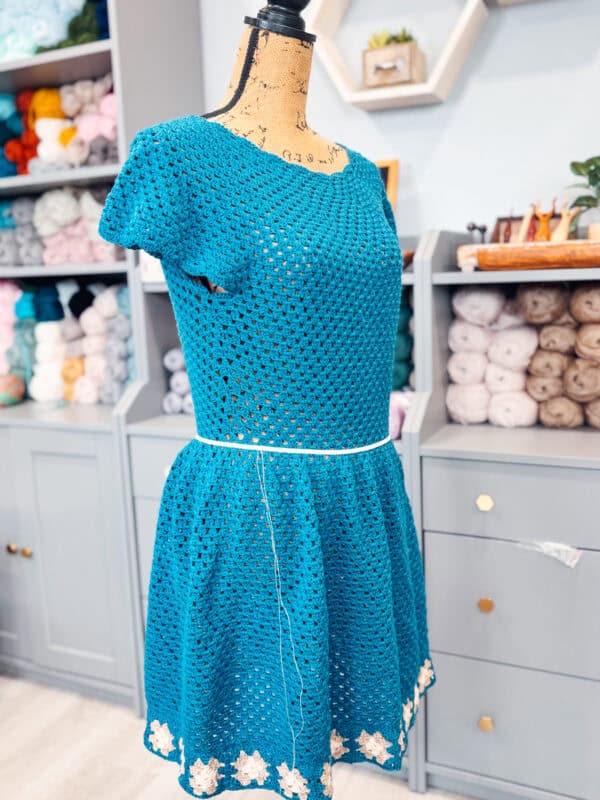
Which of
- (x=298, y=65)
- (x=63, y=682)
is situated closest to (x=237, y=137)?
(x=298, y=65)

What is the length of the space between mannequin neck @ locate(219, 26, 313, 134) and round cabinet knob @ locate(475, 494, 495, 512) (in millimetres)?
872

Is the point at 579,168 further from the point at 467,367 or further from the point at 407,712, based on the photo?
the point at 407,712

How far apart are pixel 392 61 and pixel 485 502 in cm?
109

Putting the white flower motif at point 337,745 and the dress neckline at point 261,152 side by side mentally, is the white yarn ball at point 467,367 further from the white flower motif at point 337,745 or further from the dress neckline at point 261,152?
the white flower motif at point 337,745

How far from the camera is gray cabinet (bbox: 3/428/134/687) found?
6.58 feet

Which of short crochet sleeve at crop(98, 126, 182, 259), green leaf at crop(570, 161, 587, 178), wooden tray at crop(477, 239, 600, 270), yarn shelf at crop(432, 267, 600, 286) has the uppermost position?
green leaf at crop(570, 161, 587, 178)

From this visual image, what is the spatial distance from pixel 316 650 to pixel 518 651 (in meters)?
0.83

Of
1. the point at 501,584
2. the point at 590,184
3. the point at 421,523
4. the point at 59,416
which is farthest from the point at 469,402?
the point at 59,416

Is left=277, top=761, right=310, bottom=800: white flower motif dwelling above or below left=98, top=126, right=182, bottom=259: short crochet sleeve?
below

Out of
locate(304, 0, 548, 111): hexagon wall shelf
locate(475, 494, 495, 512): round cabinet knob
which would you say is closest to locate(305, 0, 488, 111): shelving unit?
locate(304, 0, 548, 111): hexagon wall shelf

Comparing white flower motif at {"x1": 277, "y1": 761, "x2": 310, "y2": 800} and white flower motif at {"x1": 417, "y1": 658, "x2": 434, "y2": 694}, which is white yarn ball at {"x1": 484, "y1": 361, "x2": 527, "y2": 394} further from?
white flower motif at {"x1": 277, "y1": 761, "x2": 310, "y2": 800}

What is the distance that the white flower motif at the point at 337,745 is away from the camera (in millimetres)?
1031

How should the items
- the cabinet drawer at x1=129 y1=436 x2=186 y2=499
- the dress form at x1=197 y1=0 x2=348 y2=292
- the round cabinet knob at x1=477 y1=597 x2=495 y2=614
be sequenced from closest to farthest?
the dress form at x1=197 y1=0 x2=348 y2=292
the round cabinet knob at x1=477 y1=597 x2=495 y2=614
the cabinet drawer at x1=129 y1=436 x2=186 y2=499

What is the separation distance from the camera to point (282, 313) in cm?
94
